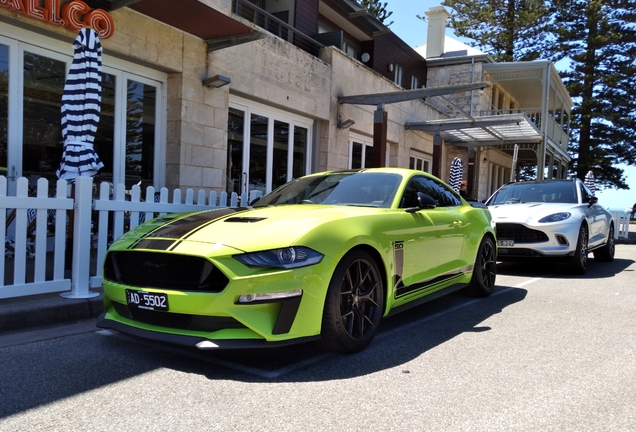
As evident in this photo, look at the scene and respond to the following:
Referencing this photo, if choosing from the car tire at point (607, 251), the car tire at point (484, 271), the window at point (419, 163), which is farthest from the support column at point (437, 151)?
the car tire at point (484, 271)

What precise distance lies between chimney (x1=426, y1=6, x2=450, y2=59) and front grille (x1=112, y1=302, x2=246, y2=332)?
69.1 feet

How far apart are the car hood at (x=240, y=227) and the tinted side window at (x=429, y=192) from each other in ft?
2.10

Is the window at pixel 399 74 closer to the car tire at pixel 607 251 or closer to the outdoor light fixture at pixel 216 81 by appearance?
the car tire at pixel 607 251

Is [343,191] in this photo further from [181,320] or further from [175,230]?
[181,320]

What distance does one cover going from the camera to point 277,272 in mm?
3164

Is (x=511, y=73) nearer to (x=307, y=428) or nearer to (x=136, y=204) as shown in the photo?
(x=136, y=204)

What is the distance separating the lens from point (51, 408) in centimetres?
274

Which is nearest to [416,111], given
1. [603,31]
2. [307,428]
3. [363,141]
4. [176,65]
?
[363,141]

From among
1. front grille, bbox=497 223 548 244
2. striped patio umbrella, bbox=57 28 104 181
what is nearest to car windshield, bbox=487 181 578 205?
front grille, bbox=497 223 548 244

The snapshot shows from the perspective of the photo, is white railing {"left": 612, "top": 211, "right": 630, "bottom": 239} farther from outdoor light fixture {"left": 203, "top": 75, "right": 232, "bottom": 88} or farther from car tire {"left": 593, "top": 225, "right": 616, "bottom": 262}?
outdoor light fixture {"left": 203, "top": 75, "right": 232, "bottom": 88}

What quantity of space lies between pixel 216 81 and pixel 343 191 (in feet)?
15.9

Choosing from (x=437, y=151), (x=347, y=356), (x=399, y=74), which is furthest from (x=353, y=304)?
(x=399, y=74)

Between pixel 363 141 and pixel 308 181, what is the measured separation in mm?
9308

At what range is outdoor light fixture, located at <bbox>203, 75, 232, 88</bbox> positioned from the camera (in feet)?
27.8
